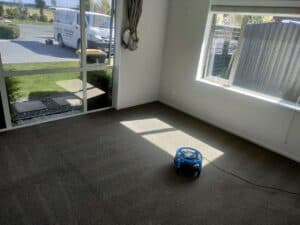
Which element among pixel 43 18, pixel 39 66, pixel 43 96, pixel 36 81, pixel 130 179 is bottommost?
pixel 130 179

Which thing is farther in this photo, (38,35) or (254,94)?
(254,94)

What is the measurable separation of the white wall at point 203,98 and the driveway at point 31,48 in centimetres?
196

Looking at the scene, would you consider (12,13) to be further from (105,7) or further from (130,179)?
(130,179)

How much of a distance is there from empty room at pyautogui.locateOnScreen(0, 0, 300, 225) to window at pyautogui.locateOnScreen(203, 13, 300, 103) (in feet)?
0.05

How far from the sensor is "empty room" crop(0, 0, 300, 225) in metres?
2.06

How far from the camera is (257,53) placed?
3096 millimetres

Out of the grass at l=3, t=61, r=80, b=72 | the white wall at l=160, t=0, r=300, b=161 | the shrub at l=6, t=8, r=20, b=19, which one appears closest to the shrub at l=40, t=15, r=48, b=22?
the shrub at l=6, t=8, r=20, b=19

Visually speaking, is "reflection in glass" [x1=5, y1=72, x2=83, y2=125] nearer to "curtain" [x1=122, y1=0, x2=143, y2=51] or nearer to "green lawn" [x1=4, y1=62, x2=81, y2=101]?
"green lawn" [x1=4, y1=62, x2=81, y2=101]

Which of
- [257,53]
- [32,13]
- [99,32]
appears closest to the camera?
[32,13]

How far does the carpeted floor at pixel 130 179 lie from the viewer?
1919mm

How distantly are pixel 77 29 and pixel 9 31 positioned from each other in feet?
2.85

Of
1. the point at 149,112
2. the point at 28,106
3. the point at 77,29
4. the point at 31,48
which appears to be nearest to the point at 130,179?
the point at 149,112

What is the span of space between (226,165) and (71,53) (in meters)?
2.69

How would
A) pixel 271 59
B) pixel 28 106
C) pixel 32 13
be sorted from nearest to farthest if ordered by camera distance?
pixel 32 13, pixel 271 59, pixel 28 106
